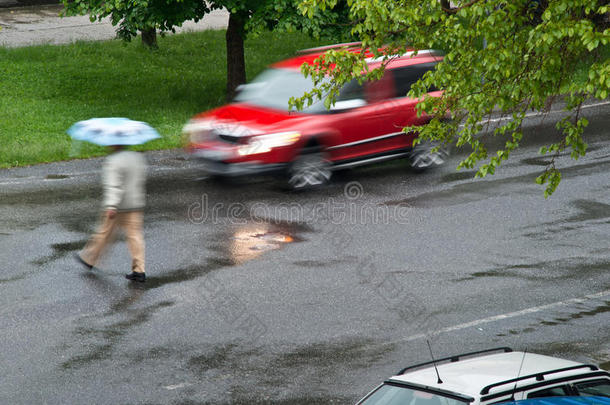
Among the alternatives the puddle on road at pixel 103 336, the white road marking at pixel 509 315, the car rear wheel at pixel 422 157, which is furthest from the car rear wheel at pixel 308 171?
the white road marking at pixel 509 315

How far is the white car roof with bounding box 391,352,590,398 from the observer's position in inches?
224

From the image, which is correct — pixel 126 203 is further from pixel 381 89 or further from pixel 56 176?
pixel 381 89

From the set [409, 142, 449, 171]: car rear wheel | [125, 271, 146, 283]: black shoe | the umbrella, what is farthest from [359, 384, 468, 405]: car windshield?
[409, 142, 449, 171]: car rear wheel

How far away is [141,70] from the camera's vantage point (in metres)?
23.8

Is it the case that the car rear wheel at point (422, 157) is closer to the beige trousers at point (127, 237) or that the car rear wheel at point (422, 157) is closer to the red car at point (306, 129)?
the red car at point (306, 129)

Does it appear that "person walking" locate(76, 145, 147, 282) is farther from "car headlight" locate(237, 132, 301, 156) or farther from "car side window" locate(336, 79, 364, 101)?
"car side window" locate(336, 79, 364, 101)

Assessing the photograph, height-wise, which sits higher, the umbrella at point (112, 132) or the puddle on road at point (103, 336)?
the umbrella at point (112, 132)

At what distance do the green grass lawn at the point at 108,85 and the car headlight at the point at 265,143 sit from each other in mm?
3923

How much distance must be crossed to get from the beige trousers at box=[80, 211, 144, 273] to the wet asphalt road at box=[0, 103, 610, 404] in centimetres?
25

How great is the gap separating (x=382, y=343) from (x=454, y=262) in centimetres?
270

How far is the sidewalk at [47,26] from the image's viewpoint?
26.7 metres

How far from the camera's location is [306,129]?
1463 cm

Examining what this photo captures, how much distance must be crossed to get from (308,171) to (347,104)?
1300 millimetres

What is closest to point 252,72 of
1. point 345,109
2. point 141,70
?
point 141,70
